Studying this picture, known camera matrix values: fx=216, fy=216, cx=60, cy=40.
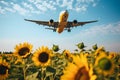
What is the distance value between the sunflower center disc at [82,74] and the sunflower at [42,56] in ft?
8.76

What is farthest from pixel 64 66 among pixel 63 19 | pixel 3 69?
pixel 63 19

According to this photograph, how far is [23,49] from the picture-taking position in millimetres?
5348

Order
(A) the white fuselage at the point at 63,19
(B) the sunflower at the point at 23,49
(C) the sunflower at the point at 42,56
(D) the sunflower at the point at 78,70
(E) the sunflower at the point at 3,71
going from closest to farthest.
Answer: (D) the sunflower at the point at 78,70 → (E) the sunflower at the point at 3,71 → (C) the sunflower at the point at 42,56 → (B) the sunflower at the point at 23,49 → (A) the white fuselage at the point at 63,19

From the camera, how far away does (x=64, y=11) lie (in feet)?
173

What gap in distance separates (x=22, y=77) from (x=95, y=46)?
2543mm

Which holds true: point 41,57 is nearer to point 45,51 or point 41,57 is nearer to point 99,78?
point 45,51

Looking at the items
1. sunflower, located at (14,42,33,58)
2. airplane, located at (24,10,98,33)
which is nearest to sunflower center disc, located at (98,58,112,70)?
sunflower, located at (14,42,33,58)

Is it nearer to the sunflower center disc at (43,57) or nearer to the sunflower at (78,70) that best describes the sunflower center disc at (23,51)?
the sunflower center disc at (43,57)

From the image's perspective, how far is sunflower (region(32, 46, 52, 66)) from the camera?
453 centimetres

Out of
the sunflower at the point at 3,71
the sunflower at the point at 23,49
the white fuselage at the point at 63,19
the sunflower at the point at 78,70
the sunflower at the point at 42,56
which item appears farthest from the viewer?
the white fuselage at the point at 63,19

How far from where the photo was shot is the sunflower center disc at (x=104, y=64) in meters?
1.71

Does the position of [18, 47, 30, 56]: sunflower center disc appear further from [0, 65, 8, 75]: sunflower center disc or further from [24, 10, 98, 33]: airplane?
[24, 10, 98, 33]: airplane

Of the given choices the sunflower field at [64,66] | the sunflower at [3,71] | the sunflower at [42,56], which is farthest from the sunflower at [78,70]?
the sunflower at [42,56]

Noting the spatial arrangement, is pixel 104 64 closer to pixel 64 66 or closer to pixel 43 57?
pixel 64 66
